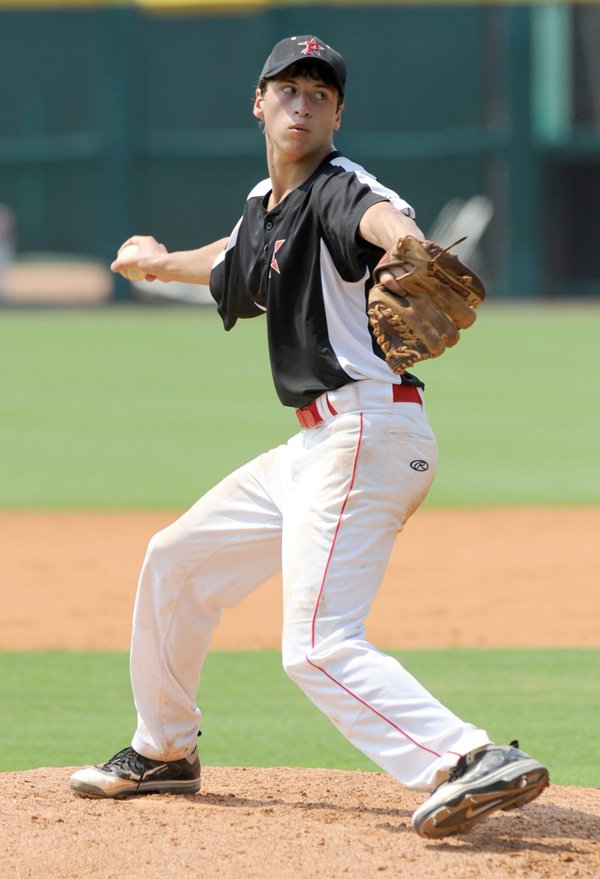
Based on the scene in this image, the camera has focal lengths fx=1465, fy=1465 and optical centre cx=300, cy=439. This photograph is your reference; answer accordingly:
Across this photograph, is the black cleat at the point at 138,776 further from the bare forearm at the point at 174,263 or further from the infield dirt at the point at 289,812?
the bare forearm at the point at 174,263

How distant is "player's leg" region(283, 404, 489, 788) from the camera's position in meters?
3.56

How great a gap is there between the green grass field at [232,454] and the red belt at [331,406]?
1525 mm

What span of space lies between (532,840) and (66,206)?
96.9 ft

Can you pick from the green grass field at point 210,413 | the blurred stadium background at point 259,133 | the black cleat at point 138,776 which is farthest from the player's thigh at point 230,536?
the blurred stadium background at point 259,133

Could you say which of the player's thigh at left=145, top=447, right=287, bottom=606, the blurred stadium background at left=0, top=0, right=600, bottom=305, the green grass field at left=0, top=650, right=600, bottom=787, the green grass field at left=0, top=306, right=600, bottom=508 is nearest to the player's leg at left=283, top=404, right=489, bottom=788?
the player's thigh at left=145, top=447, right=287, bottom=606

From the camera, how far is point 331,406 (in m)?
3.75

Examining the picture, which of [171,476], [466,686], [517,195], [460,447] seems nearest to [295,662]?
[466,686]

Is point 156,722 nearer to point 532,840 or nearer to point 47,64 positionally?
point 532,840

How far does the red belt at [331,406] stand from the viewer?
3742 mm

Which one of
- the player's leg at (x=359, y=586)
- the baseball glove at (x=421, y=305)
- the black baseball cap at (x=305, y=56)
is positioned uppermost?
the black baseball cap at (x=305, y=56)

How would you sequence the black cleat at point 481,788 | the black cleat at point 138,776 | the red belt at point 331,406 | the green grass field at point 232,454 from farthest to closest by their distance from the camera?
1. the green grass field at point 232,454
2. the black cleat at point 138,776
3. the red belt at point 331,406
4. the black cleat at point 481,788

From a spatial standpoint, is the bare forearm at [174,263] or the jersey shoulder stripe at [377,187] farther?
the bare forearm at [174,263]

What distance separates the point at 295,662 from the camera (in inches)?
144

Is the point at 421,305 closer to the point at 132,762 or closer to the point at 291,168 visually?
the point at 291,168
